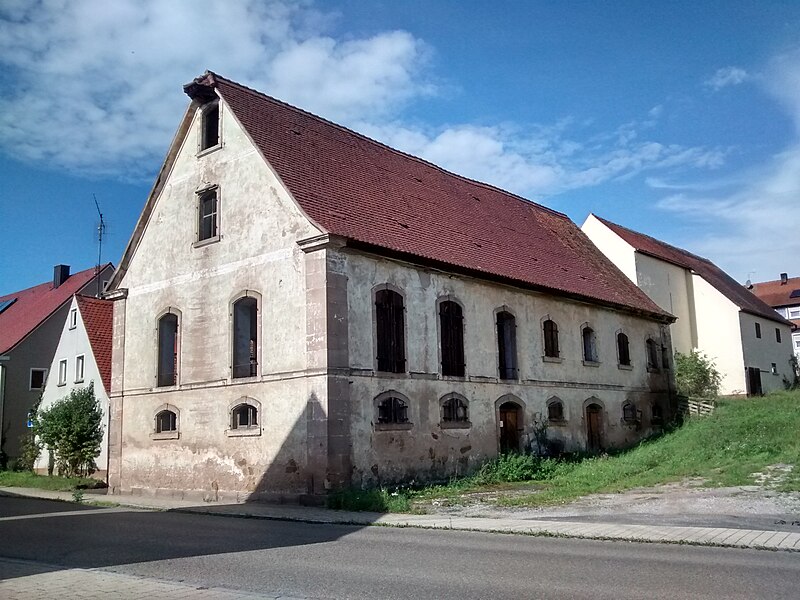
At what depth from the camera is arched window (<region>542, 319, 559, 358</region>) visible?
24.4 metres

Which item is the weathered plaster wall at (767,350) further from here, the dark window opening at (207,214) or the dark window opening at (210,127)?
the dark window opening at (210,127)

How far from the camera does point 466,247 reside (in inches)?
888

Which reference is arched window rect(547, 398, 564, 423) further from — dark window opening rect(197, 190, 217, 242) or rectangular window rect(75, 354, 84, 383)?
rectangular window rect(75, 354, 84, 383)

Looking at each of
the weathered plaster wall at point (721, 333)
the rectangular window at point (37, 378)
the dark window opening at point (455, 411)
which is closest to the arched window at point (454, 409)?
the dark window opening at point (455, 411)

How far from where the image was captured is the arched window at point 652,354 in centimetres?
3047

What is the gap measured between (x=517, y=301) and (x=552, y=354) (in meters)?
2.59

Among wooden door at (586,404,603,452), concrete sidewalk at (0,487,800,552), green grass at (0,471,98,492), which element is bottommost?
concrete sidewalk at (0,487,800,552)

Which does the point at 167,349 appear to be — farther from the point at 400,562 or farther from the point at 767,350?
the point at 767,350

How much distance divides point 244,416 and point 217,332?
8.18 ft

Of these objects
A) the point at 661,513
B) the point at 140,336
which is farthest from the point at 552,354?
the point at 140,336

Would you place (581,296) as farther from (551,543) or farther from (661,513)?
(551,543)

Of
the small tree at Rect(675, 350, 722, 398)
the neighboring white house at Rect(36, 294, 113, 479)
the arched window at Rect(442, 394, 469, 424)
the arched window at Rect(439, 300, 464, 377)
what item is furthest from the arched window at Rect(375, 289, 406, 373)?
the small tree at Rect(675, 350, 722, 398)

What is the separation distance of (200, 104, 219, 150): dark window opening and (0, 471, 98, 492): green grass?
436 inches

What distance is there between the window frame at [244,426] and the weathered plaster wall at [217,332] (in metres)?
0.13
